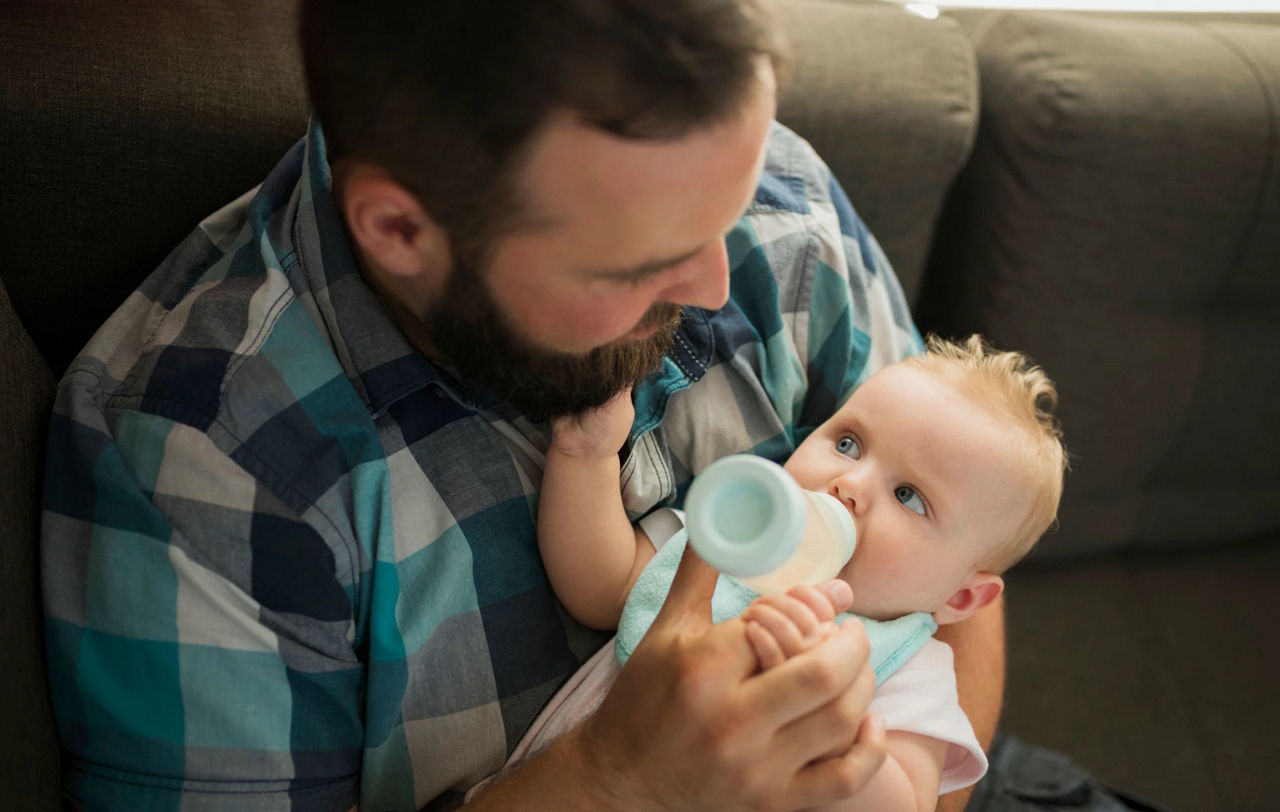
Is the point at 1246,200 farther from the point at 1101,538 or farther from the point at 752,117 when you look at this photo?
Answer: the point at 752,117

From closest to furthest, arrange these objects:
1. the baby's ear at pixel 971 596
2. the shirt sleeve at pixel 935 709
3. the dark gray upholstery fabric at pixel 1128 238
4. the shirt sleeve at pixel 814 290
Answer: the shirt sleeve at pixel 935 709, the baby's ear at pixel 971 596, the shirt sleeve at pixel 814 290, the dark gray upholstery fabric at pixel 1128 238

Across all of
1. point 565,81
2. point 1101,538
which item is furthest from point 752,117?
point 1101,538

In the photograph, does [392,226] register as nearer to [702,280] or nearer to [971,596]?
[702,280]

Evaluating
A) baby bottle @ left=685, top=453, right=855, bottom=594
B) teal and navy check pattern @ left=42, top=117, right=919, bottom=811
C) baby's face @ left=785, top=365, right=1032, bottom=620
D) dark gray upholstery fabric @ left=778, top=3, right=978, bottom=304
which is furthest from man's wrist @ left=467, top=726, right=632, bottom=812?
dark gray upholstery fabric @ left=778, top=3, right=978, bottom=304

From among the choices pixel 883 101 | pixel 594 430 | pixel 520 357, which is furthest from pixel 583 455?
pixel 883 101

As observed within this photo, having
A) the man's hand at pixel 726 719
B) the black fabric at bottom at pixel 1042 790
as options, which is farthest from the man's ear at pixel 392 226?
the black fabric at bottom at pixel 1042 790

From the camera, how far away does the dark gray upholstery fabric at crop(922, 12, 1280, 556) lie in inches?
65.4

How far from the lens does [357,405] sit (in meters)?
1.05

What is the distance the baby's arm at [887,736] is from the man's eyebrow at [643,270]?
0.31 meters

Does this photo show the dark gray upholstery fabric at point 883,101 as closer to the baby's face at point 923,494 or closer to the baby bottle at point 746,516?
the baby's face at point 923,494

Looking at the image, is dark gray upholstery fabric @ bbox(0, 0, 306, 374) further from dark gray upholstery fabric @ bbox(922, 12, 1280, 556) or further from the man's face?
dark gray upholstery fabric @ bbox(922, 12, 1280, 556)

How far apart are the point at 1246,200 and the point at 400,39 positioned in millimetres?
1503

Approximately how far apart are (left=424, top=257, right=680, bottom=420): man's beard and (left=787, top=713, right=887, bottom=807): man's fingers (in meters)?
0.42

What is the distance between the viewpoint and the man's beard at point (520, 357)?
40.3 inches
